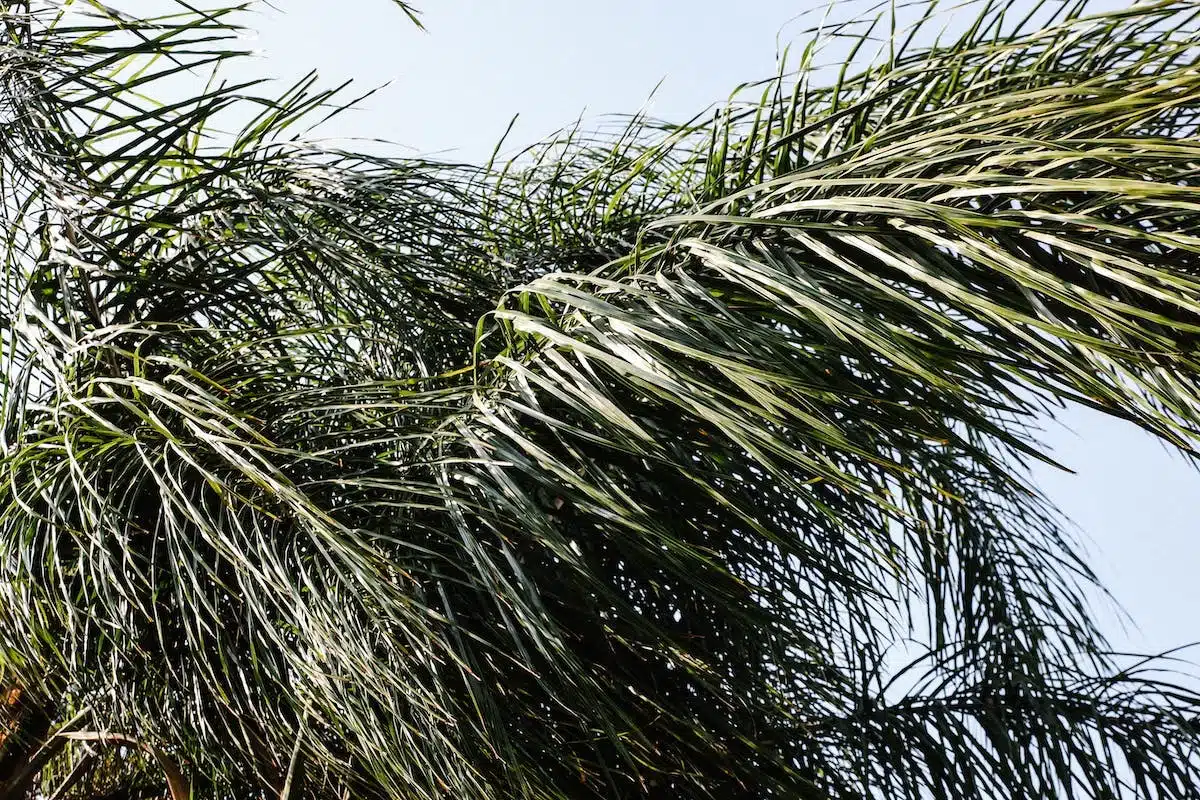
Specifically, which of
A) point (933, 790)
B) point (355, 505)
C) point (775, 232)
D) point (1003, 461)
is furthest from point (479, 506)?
point (1003, 461)

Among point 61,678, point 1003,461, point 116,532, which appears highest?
point 1003,461

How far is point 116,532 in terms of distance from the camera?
0.75 m

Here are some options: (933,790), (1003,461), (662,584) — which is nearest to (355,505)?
(662,584)

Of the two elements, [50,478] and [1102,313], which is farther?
[50,478]

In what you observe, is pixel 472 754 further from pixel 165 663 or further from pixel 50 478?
pixel 50 478

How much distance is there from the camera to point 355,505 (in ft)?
2.45

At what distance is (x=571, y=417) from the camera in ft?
2.57

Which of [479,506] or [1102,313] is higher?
[1102,313]

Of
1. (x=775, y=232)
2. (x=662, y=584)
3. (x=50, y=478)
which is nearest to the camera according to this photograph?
(x=775, y=232)

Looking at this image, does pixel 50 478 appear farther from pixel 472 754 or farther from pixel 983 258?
pixel 983 258

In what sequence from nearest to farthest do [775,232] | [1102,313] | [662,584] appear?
[1102,313], [775,232], [662,584]

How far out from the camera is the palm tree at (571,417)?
592 millimetres

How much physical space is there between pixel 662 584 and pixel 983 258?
0.47m

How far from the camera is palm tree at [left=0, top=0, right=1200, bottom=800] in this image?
0.59 metres
